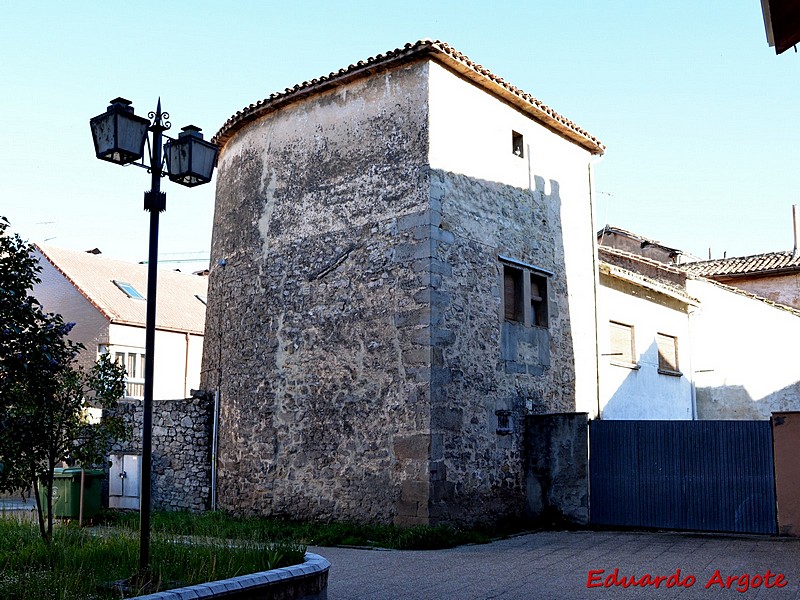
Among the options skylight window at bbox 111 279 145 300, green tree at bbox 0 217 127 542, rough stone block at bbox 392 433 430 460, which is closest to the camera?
green tree at bbox 0 217 127 542

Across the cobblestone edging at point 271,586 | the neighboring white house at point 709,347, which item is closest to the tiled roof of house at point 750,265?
the neighboring white house at point 709,347

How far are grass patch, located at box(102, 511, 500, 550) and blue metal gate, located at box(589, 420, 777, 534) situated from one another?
2.05 meters

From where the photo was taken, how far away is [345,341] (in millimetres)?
12711

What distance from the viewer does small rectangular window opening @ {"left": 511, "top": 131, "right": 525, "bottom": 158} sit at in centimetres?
1436

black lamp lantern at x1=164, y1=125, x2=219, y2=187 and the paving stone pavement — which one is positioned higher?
black lamp lantern at x1=164, y1=125, x2=219, y2=187

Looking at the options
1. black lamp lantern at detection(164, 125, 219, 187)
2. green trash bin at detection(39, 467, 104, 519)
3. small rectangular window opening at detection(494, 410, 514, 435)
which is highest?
black lamp lantern at detection(164, 125, 219, 187)

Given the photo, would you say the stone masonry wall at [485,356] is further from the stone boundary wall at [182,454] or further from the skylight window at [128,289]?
the skylight window at [128,289]

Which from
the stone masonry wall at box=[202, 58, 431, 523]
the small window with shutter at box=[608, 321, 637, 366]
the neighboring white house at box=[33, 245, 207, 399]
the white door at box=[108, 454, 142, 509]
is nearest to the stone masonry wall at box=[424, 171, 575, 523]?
the stone masonry wall at box=[202, 58, 431, 523]

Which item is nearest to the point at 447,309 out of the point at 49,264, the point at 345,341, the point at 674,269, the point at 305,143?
the point at 345,341

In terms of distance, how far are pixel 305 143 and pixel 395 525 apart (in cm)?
650

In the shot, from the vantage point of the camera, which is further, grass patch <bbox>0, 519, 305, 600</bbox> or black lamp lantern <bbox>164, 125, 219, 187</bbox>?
black lamp lantern <bbox>164, 125, 219, 187</bbox>

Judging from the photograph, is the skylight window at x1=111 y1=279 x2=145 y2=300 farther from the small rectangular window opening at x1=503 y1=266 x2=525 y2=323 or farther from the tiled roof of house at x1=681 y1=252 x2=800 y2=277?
the tiled roof of house at x1=681 y1=252 x2=800 y2=277

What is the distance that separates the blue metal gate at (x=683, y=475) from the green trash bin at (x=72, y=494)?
26.6ft

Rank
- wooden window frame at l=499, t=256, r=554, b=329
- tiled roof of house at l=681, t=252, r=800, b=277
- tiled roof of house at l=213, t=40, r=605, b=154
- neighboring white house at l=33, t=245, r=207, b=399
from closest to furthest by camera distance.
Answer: tiled roof of house at l=213, t=40, r=605, b=154 < wooden window frame at l=499, t=256, r=554, b=329 < neighboring white house at l=33, t=245, r=207, b=399 < tiled roof of house at l=681, t=252, r=800, b=277
